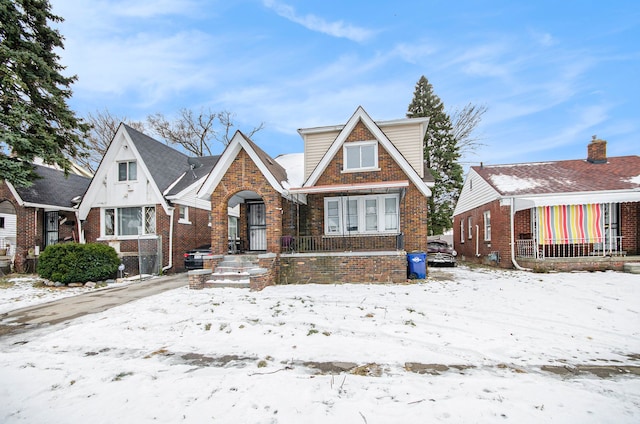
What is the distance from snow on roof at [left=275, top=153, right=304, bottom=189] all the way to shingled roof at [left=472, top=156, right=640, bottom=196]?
30.4 feet

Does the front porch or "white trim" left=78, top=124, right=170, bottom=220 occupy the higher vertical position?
"white trim" left=78, top=124, right=170, bottom=220

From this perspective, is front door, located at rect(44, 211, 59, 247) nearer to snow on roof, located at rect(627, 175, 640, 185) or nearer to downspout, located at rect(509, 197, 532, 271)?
downspout, located at rect(509, 197, 532, 271)

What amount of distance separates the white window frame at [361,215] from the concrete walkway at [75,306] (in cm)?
617

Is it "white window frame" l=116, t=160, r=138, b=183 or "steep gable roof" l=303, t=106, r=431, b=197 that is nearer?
"steep gable roof" l=303, t=106, r=431, b=197

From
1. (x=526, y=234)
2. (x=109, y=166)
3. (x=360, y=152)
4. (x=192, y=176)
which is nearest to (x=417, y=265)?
(x=360, y=152)

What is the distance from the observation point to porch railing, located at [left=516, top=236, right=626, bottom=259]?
43.5ft

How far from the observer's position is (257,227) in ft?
45.9

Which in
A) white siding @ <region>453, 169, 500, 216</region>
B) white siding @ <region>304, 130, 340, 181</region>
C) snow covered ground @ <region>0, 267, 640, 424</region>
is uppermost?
white siding @ <region>304, 130, 340, 181</region>

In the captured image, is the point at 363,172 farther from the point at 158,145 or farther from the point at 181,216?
the point at 158,145

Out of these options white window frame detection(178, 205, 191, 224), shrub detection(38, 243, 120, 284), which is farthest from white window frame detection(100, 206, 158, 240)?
shrub detection(38, 243, 120, 284)

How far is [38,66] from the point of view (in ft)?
41.0

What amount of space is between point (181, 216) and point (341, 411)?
548 inches

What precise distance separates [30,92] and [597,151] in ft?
90.1

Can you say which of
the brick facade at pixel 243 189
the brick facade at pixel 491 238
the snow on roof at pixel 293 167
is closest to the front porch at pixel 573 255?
the brick facade at pixel 491 238
